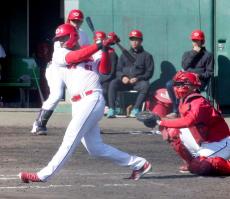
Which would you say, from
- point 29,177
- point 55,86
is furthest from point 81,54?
point 55,86

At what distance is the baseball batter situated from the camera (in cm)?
1021

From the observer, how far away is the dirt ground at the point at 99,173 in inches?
391

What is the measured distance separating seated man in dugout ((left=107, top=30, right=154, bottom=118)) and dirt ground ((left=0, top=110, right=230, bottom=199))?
199 centimetres

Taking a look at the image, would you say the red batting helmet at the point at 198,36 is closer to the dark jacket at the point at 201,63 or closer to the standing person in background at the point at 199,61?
the standing person in background at the point at 199,61

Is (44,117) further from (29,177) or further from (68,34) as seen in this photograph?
(29,177)

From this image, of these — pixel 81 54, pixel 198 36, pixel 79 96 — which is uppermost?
pixel 81 54

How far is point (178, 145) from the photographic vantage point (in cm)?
1119

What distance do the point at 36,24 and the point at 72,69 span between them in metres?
11.8

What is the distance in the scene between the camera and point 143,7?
19000 millimetres

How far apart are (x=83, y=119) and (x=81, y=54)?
2.27 feet

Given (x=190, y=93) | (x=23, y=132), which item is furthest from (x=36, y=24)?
(x=190, y=93)

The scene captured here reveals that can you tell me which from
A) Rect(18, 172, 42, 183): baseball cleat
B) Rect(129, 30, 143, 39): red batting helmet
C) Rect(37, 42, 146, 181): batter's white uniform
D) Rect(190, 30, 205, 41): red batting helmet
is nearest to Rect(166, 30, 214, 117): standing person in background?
Rect(190, 30, 205, 41): red batting helmet

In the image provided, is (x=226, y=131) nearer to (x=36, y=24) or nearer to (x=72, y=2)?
(x=72, y=2)

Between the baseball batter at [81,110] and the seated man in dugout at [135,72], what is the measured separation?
747cm
